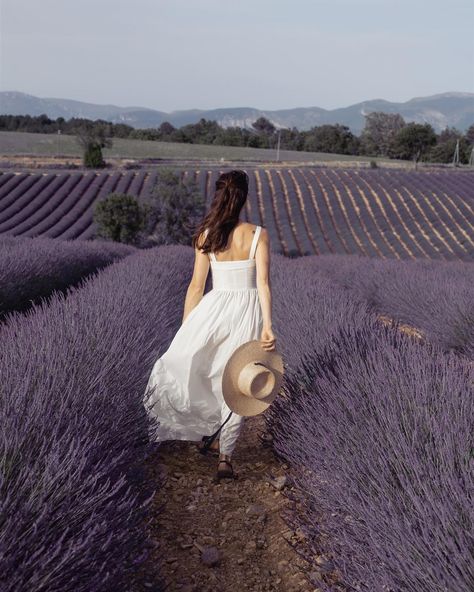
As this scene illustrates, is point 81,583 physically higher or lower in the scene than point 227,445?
higher

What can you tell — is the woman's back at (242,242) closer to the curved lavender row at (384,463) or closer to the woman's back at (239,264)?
the woman's back at (239,264)

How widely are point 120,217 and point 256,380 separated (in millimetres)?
14796

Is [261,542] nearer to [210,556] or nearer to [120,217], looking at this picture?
[210,556]

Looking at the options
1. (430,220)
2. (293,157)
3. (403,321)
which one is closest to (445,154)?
(293,157)

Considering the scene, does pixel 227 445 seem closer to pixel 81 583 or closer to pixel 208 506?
pixel 208 506

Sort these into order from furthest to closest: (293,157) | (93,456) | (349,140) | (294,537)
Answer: (349,140) < (293,157) < (294,537) < (93,456)

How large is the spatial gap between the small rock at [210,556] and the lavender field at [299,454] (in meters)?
0.33

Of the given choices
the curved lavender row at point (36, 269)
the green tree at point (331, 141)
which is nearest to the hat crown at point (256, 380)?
the curved lavender row at point (36, 269)

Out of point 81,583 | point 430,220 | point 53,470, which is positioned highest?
point 53,470

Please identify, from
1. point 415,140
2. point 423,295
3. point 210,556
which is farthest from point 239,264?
point 415,140

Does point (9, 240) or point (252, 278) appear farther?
point (9, 240)

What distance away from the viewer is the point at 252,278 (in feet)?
10.4

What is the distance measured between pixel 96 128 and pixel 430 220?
34057 mm

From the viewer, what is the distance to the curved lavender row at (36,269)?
6277 mm
